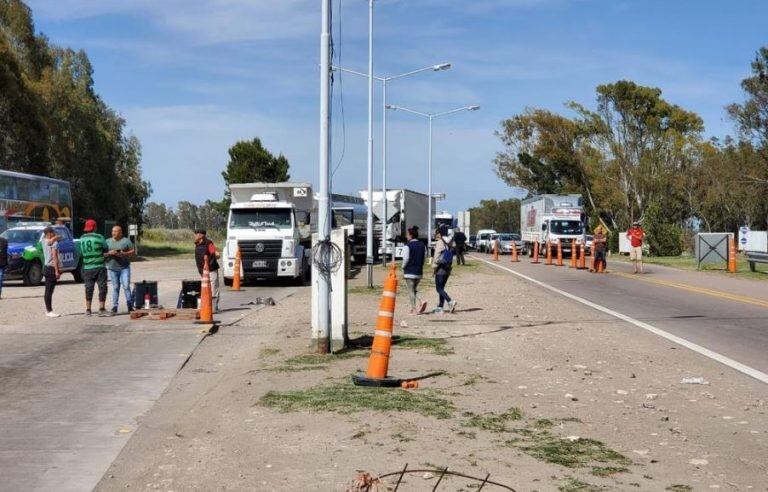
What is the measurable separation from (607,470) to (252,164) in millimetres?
85868

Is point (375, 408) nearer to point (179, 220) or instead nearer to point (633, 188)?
point (633, 188)

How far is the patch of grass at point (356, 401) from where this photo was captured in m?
8.11

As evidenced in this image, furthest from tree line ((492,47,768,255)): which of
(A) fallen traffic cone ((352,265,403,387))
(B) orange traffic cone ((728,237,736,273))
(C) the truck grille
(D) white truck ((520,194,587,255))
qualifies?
(A) fallen traffic cone ((352,265,403,387))

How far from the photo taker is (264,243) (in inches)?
1097

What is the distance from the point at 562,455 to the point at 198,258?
1374cm

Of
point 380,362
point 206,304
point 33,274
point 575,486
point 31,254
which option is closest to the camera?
point 575,486

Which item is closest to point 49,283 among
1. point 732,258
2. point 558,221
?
point 732,258

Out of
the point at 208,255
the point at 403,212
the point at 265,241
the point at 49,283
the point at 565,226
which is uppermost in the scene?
the point at 403,212

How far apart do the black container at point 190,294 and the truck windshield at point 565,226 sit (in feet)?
118

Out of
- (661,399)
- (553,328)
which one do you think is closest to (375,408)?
(661,399)

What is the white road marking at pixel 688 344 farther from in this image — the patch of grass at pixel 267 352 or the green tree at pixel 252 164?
the green tree at pixel 252 164

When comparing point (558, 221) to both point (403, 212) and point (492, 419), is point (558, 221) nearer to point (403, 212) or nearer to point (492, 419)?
point (403, 212)

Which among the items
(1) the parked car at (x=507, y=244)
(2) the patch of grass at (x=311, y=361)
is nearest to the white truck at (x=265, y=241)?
(2) the patch of grass at (x=311, y=361)

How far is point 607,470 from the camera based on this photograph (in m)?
6.11
